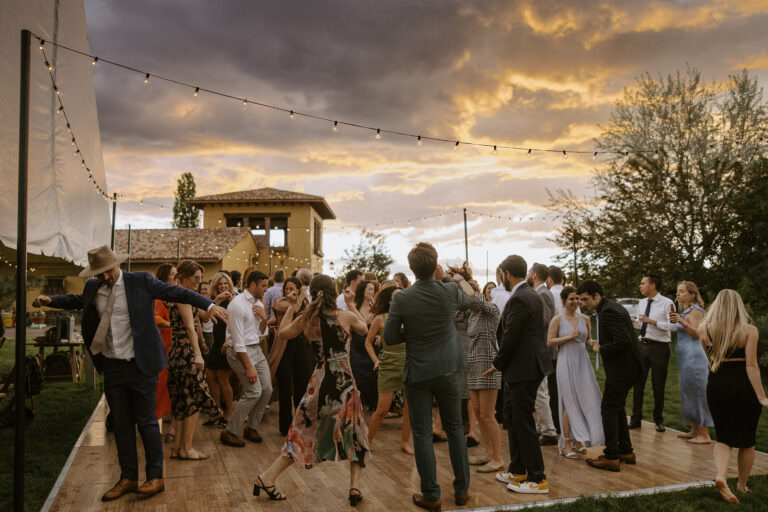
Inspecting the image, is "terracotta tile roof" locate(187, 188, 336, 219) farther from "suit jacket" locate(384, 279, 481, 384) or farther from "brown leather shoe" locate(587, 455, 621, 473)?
"suit jacket" locate(384, 279, 481, 384)

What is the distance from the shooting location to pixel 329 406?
14.1 feet

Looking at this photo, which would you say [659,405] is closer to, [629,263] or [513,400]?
[513,400]

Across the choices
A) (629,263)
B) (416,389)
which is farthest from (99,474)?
(629,263)

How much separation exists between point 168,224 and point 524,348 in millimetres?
60568

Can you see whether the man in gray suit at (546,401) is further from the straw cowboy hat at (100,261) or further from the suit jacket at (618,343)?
the straw cowboy hat at (100,261)

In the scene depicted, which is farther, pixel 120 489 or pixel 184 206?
pixel 184 206

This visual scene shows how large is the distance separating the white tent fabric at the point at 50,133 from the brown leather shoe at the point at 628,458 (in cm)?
573

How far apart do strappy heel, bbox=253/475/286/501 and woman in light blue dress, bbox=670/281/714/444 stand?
15.2 feet

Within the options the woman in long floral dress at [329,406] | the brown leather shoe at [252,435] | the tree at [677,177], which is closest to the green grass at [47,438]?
the brown leather shoe at [252,435]

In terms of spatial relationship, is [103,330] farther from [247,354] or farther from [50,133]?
[50,133]

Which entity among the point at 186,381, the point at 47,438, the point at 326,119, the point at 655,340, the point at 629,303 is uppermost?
the point at 326,119

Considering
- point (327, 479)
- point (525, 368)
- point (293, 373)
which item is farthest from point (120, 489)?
point (525, 368)

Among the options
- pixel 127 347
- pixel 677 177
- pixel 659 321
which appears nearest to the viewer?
pixel 127 347

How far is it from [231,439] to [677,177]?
67.6ft
